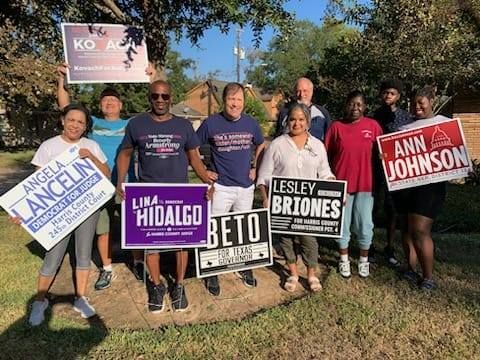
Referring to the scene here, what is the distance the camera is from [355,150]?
15.1 ft

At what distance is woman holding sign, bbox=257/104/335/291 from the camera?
4391 millimetres

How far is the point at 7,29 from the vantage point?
6574 mm

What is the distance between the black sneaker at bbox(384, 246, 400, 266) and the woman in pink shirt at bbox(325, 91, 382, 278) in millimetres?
766

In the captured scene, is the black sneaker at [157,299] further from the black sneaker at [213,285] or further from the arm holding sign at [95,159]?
the arm holding sign at [95,159]

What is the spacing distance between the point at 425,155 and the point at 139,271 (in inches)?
124

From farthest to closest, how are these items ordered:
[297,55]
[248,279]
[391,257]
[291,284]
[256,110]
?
[297,55]
[256,110]
[391,257]
[248,279]
[291,284]

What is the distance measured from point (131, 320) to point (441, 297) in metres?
2.85

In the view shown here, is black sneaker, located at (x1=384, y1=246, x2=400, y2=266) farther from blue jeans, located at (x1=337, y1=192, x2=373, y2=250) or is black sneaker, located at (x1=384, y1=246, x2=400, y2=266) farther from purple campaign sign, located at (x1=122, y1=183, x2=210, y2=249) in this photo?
purple campaign sign, located at (x1=122, y1=183, x2=210, y2=249)

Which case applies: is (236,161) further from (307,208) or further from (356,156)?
(356,156)

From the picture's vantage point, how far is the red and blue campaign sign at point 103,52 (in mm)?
5090

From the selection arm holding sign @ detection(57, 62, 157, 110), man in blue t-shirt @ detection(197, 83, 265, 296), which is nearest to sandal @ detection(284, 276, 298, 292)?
man in blue t-shirt @ detection(197, 83, 265, 296)

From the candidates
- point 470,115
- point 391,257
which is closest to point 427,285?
→ point 391,257

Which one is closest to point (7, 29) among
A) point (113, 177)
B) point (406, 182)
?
point (113, 177)

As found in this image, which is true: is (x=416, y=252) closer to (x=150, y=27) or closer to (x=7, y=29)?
(x=150, y=27)
